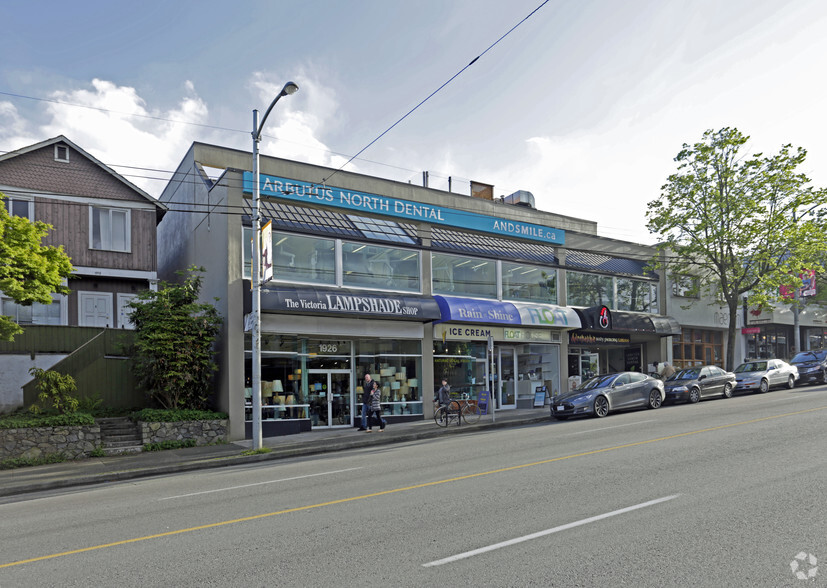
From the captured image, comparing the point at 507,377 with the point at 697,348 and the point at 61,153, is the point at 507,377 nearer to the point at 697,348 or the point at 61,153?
the point at 697,348

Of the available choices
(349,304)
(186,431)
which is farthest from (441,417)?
(186,431)

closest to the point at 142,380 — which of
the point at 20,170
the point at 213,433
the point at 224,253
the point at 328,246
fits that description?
the point at 213,433

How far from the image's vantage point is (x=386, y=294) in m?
21.2

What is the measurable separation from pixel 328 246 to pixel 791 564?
1697 centimetres

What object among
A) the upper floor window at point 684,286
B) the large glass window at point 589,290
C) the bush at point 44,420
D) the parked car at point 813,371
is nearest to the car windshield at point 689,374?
the large glass window at point 589,290

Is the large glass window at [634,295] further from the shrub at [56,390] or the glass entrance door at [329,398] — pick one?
the shrub at [56,390]

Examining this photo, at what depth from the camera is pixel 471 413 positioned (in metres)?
20.9

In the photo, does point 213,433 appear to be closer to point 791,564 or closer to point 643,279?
point 791,564

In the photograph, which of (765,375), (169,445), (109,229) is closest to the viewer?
(169,445)

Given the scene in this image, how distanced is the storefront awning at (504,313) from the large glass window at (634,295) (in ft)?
15.8

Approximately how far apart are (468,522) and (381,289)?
15104 mm

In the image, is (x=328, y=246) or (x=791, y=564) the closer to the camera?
(x=791, y=564)

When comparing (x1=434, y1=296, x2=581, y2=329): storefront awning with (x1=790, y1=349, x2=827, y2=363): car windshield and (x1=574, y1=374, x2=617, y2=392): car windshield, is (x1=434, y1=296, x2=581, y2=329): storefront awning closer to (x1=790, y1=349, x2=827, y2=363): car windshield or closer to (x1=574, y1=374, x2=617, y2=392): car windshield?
(x1=574, y1=374, x2=617, y2=392): car windshield

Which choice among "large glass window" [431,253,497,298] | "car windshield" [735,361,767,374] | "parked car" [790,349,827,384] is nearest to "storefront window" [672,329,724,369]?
"car windshield" [735,361,767,374]
